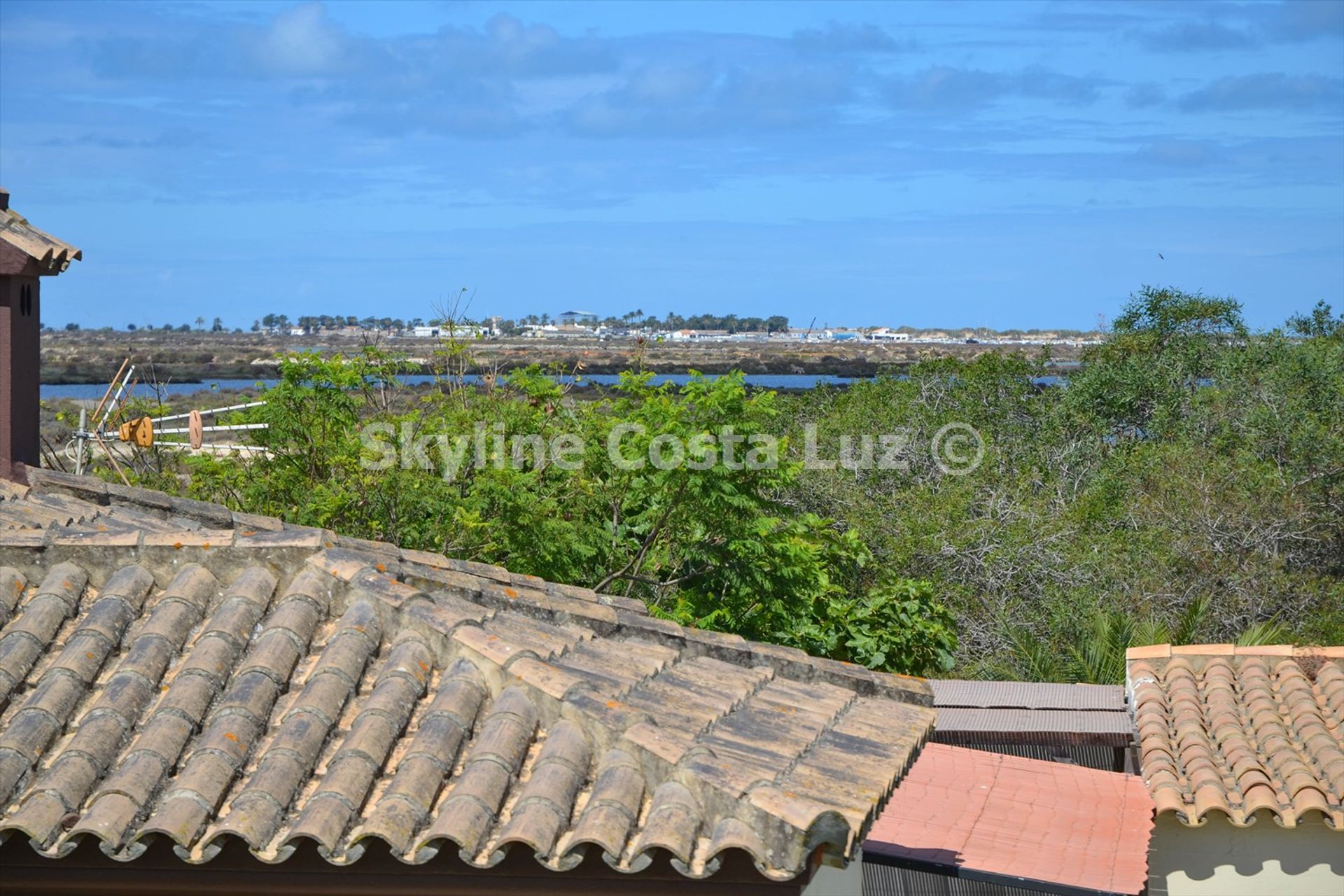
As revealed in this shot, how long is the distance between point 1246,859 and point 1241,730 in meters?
1.39

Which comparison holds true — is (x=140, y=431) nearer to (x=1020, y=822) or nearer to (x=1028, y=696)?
(x=1020, y=822)

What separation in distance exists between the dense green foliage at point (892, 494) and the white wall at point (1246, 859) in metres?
4.46

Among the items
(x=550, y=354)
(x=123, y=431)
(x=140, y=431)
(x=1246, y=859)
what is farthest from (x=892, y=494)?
(x=550, y=354)

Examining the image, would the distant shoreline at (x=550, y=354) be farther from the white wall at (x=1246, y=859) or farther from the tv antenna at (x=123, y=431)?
the white wall at (x=1246, y=859)

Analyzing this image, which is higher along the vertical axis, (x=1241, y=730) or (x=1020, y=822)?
(x=1241, y=730)

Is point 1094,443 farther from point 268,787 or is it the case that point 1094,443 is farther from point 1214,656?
point 268,787

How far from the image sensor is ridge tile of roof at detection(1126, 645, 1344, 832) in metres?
10.0

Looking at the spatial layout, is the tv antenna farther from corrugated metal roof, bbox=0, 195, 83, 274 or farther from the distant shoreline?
the distant shoreline

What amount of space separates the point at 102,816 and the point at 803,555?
10194mm

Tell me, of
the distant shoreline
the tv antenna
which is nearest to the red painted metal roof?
the tv antenna

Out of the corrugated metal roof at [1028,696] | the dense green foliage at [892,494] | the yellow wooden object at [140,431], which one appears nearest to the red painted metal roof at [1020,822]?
the corrugated metal roof at [1028,696]

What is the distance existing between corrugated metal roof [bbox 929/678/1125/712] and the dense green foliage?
1.89 meters

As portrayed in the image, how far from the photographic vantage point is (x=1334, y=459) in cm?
2273

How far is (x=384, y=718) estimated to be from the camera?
4.42 meters
